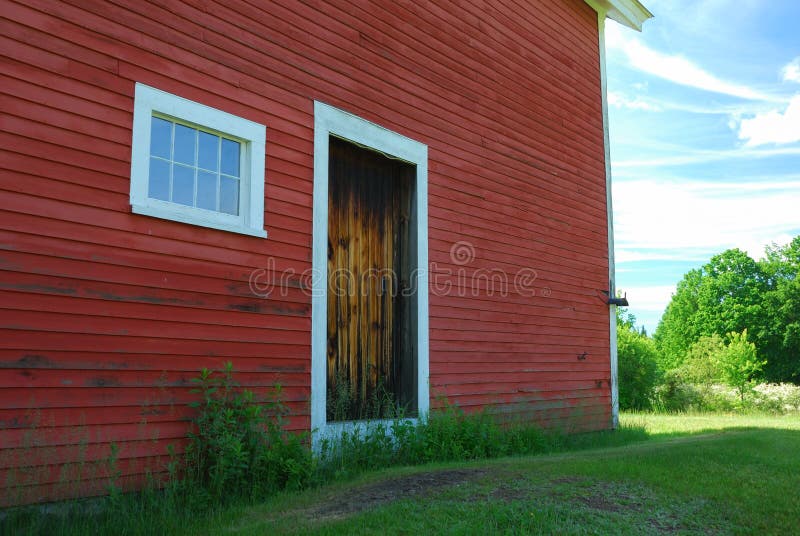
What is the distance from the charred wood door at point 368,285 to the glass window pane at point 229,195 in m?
1.36

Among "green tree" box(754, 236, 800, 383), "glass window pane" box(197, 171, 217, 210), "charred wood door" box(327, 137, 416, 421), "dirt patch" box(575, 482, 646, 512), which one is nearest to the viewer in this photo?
"dirt patch" box(575, 482, 646, 512)

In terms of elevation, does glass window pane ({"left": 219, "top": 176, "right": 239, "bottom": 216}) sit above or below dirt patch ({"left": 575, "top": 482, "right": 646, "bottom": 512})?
above

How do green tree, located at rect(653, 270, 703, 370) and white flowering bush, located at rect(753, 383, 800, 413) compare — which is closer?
white flowering bush, located at rect(753, 383, 800, 413)

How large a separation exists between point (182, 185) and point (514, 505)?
3474 mm

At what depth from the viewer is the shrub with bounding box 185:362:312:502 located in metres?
5.03

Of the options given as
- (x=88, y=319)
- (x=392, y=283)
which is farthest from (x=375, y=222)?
(x=88, y=319)

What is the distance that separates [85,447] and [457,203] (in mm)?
4998

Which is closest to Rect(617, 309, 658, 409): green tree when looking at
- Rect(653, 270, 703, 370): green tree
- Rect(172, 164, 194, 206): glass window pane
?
Rect(172, 164, 194, 206): glass window pane

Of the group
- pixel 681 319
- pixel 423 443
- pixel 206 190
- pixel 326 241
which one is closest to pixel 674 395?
pixel 423 443

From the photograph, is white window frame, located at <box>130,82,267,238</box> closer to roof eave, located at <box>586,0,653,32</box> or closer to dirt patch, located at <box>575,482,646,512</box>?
dirt patch, located at <box>575,482,646,512</box>

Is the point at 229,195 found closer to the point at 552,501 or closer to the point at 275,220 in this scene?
the point at 275,220

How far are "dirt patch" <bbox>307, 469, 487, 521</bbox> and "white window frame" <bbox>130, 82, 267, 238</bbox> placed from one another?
2.32 m

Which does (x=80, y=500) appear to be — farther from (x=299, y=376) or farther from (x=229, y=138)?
(x=229, y=138)

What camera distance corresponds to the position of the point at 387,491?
481 cm
